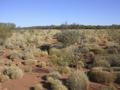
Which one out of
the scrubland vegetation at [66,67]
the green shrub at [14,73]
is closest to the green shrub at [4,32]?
the scrubland vegetation at [66,67]

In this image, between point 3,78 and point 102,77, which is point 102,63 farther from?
point 3,78

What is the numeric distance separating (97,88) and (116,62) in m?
7.21

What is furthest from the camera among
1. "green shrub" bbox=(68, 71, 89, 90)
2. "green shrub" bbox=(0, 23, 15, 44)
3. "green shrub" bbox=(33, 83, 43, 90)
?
"green shrub" bbox=(0, 23, 15, 44)

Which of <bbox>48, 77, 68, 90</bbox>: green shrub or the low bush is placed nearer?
<bbox>48, 77, 68, 90</bbox>: green shrub

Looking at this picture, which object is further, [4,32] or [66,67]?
[4,32]

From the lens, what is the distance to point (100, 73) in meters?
17.5

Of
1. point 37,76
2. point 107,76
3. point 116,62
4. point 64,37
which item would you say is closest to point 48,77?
point 37,76

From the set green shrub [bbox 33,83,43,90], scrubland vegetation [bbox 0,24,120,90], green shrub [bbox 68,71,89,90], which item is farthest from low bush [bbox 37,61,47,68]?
green shrub [bbox 33,83,43,90]

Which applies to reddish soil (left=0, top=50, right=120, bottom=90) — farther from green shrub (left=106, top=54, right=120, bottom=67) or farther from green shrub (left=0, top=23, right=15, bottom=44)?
green shrub (left=0, top=23, right=15, bottom=44)

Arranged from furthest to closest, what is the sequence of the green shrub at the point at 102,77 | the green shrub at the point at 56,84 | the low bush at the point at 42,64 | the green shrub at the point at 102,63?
the low bush at the point at 42,64 → the green shrub at the point at 102,63 → the green shrub at the point at 102,77 → the green shrub at the point at 56,84

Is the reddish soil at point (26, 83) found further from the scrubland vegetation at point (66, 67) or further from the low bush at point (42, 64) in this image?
the low bush at point (42, 64)

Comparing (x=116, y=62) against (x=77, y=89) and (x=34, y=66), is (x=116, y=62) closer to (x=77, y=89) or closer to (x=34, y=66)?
(x=34, y=66)

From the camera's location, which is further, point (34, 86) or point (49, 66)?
point (49, 66)

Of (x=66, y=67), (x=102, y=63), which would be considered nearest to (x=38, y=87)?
(x=66, y=67)
